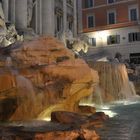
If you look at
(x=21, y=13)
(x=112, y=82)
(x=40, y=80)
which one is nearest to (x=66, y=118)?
(x=40, y=80)

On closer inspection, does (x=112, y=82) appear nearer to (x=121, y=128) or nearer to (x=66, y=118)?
(x=66, y=118)

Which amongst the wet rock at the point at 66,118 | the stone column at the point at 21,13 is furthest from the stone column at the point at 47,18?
the wet rock at the point at 66,118

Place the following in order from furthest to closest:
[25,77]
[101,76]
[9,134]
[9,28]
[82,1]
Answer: [82,1] → [9,28] → [101,76] → [25,77] → [9,134]

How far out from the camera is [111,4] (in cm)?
4106

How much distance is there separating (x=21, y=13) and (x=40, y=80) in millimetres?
15742

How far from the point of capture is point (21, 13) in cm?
2431

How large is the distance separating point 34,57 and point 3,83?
252cm

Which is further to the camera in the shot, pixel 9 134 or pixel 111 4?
pixel 111 4

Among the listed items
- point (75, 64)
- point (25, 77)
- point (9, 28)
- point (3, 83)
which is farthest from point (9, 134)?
point (9, 28)

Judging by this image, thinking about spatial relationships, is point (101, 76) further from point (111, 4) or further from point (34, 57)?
point (111, 4)

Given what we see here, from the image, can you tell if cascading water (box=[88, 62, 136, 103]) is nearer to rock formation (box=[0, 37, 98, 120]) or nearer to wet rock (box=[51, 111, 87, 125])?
rock formation (box=[0, 37, 98, 120])

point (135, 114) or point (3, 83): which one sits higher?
point (3, 83)

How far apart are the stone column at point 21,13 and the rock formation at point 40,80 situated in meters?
12.7

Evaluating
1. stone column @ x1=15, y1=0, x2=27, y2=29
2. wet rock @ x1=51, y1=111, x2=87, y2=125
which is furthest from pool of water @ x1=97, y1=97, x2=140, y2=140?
stone column @ x1=15, y1=0, x2=27, y2=29
